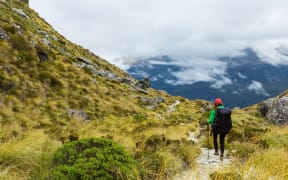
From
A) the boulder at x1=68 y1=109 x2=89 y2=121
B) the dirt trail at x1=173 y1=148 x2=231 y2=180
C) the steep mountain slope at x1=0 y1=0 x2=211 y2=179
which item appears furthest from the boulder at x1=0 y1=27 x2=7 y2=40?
the dirt trail at x1=173 y1=148 x2=231 y2=180

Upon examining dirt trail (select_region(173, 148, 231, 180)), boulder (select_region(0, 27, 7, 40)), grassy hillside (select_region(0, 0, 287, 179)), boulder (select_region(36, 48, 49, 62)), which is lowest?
dirt trail (select_region(173, 148, 231, 180))

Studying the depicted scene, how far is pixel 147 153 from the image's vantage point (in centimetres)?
1040

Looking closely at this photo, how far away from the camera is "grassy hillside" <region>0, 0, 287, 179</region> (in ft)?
28.1

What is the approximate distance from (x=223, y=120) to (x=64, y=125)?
10120 millimetres

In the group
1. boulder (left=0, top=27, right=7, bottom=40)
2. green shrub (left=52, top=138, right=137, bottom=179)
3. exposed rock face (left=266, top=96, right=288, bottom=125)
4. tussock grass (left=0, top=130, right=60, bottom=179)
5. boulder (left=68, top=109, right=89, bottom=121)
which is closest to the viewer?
green shrub (left=52, top=138, right=137, bottom=179)

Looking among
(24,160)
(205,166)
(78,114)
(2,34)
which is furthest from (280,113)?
(24,160)

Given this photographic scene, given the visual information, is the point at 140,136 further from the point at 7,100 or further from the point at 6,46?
the point at 6,46

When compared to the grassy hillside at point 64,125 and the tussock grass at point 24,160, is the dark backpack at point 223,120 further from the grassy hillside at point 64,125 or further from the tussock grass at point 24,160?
the tussock grass at point 24,160

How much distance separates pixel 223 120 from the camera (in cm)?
1294

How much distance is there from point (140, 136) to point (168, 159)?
19.0 ft

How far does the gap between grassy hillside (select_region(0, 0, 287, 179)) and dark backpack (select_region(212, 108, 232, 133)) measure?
1.13 metres

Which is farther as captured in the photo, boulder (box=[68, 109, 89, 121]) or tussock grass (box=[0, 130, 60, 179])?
boulder (box=[68, 109, 89, 121])

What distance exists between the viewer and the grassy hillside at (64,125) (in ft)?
28.1

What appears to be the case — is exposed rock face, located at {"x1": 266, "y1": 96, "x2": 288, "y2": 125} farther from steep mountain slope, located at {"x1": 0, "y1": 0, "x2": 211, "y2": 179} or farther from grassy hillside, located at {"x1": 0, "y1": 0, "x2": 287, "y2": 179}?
steep mountain slope, located at {"x1": 0, "y1": 0, "x2": 211, "y2": 179}
